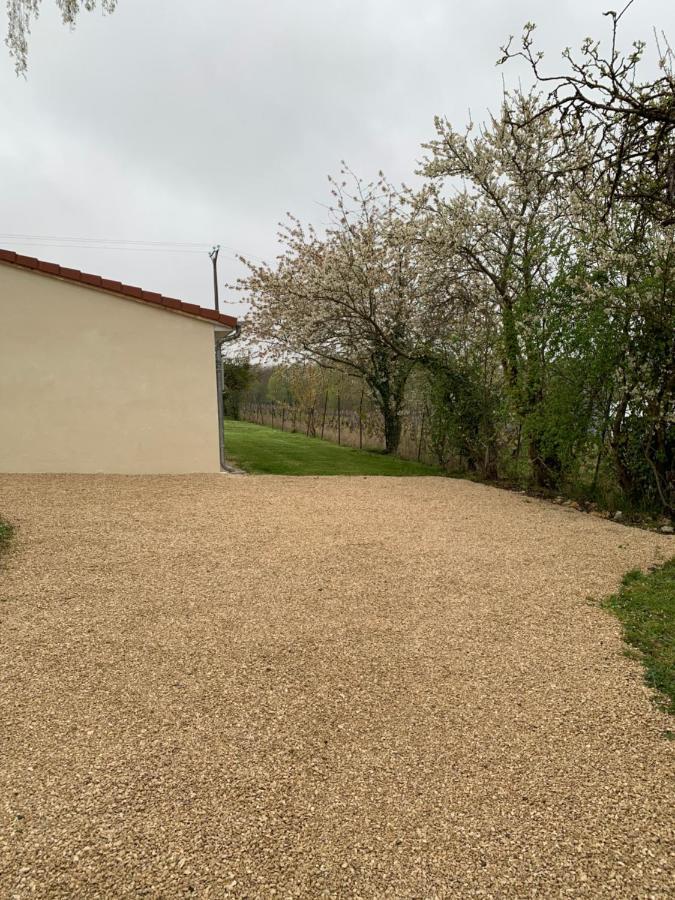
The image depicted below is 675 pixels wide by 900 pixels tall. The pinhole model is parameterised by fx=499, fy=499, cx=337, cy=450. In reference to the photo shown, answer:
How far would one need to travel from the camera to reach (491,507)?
6922 mm

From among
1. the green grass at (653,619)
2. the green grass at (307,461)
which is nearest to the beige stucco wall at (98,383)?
the green grass at (307,461)

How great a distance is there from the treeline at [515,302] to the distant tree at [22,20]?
4.75 meters

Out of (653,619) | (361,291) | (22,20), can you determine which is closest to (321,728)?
(653,619)

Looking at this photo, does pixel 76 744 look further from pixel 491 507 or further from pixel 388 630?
pixel 491 507

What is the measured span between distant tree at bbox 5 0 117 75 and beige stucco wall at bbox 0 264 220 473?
114 inches

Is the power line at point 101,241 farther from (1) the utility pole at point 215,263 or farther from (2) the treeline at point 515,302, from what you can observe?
(2) the treeline at point 515,302

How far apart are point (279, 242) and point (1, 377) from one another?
922cm

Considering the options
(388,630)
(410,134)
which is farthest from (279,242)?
(388,630)

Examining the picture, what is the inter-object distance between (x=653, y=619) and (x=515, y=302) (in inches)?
227

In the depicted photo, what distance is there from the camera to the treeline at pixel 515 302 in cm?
596

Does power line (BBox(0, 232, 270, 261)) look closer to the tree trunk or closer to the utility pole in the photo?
the utility pole

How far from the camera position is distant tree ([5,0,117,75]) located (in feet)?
17.0

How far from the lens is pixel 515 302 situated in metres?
7.90

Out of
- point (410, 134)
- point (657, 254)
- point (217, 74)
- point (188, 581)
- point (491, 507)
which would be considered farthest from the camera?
point (410, 134)
